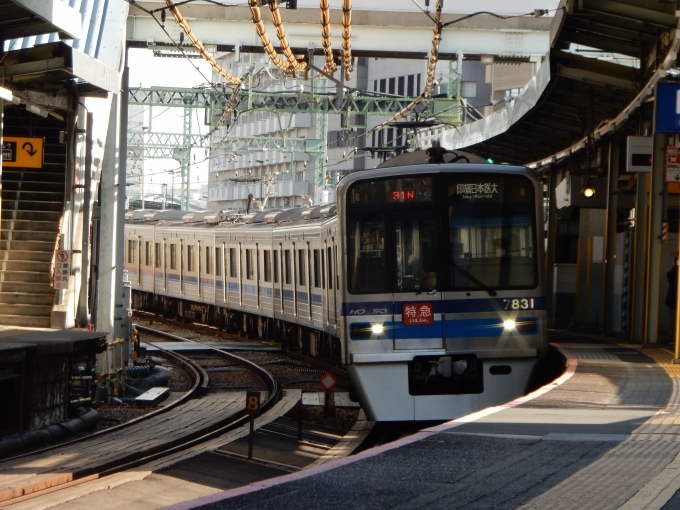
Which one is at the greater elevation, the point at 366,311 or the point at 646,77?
the point at 646,77

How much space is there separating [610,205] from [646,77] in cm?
364

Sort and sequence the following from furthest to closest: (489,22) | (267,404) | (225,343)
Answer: (225,343) < (489,22) < (267,404)

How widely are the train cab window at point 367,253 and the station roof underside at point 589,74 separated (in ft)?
11.8

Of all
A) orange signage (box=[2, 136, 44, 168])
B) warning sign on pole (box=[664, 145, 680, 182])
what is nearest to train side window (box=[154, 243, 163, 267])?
orange signage (box=[2, 136, 44, 168])

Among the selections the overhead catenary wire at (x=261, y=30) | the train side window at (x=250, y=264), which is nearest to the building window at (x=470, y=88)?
the train side window at (x=250, y=264)

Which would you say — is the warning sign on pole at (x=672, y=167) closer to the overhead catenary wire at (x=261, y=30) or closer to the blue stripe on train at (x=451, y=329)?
the blue stripe on train at (x=451, y=329)

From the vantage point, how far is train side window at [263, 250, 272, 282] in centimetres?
2157

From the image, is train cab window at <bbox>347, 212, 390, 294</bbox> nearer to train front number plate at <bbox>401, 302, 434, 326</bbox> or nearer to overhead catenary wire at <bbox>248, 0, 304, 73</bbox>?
train front number plate at <bbox>401, 302, 434, 326</bbox>

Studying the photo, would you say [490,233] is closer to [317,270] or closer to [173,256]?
[317,270]

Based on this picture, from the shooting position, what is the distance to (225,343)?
2266cm

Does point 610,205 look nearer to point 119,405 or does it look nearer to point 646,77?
point 646,77

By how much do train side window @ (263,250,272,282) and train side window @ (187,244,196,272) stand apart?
583cm

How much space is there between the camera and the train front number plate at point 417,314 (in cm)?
1061

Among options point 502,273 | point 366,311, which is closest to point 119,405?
point 366,311
